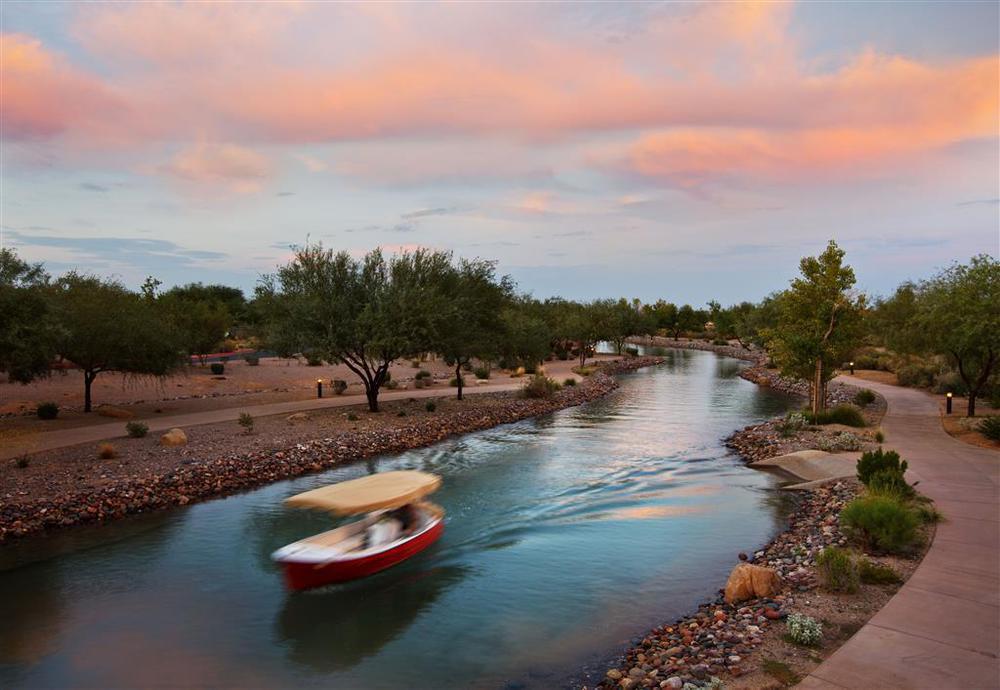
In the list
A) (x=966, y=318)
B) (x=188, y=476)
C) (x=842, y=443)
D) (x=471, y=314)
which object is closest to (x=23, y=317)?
(x=188, y=476)

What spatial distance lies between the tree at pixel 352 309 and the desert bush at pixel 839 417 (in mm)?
19499

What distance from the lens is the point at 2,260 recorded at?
23625 millimetres

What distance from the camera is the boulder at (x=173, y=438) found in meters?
26.3

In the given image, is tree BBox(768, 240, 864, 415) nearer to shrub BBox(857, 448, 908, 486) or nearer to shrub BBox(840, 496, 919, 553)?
shrub BBox(857, 448, 908, 486)

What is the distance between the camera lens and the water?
11992 mm

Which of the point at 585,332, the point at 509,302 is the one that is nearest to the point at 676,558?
the point at 509,302

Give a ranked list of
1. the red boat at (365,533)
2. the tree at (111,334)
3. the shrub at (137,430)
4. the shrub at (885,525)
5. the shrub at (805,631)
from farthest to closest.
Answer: the tree at (111,334)
the shrub at (137,430)
the red boat at (365,533)
the shrub at (885,525)
the shrub at (805,631)

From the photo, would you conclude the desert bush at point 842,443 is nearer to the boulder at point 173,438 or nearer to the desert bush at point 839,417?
the desert bush at point 839,417

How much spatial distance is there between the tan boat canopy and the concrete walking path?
14.3 meters

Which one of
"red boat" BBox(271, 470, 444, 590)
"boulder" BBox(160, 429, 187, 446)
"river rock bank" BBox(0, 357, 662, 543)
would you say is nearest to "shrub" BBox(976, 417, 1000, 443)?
"red boat" BBox(271, 470, 444, 590)

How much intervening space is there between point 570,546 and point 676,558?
9.27 feet

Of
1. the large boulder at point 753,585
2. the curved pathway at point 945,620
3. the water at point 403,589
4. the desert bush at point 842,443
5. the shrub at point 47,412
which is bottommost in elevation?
the water at point 403,589

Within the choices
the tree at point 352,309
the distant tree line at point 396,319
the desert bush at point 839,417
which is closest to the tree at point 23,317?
the distant tree line at point 396,319

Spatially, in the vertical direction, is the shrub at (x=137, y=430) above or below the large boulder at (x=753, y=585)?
above
